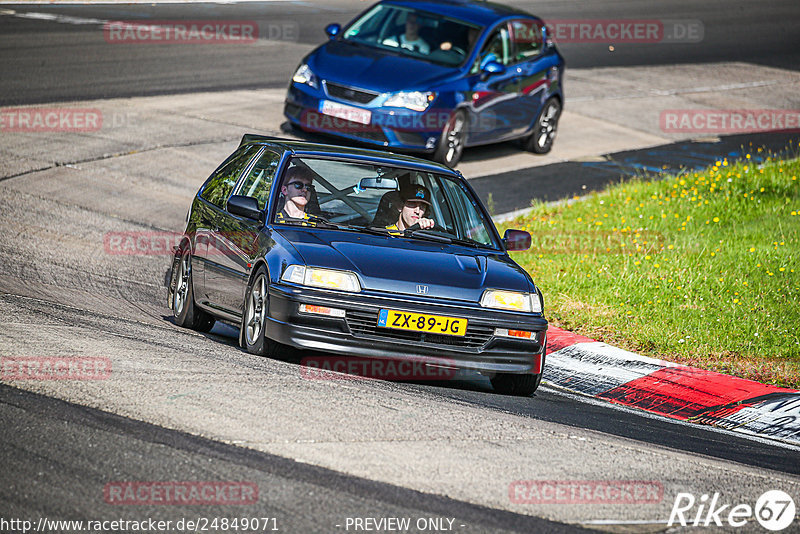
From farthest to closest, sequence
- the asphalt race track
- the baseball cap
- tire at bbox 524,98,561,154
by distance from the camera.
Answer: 1. tire at bbox 524,98,561,154
2. the baseball cap
3. the asphalt race track

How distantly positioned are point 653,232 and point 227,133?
6258 mm

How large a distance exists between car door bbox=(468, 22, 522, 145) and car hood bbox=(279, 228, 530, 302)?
8176mm

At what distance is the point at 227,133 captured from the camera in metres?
16.1

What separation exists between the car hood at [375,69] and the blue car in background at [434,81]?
1 cm

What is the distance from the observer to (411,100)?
15023 millimetres

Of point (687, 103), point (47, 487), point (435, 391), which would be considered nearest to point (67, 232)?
point (435, 391)

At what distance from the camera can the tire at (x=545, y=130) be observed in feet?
57.9

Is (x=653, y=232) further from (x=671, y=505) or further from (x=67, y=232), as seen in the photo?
(x=671, y=505)

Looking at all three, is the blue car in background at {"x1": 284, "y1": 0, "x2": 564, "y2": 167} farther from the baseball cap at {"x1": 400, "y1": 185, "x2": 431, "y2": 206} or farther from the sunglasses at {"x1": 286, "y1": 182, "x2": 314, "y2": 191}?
the sunglasses at {"x1": 286, "y1": 182, "x2": 314, "y2": 191}

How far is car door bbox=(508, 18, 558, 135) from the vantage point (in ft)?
55.7

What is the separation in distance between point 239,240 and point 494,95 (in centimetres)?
880

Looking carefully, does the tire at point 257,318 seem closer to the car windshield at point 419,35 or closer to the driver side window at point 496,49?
the car windshield at point 419,35
